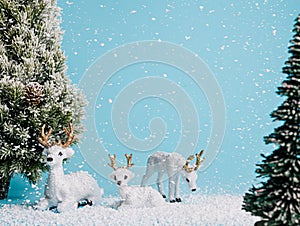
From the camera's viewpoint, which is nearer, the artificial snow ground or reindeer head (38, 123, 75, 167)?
the artificial snow ground

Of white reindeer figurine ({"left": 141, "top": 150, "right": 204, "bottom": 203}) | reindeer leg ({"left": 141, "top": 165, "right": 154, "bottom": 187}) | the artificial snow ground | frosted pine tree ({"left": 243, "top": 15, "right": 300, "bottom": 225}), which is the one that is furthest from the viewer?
reindeer leg ({"left": 141, "top": 165, "right": 154, "bottom": 187})

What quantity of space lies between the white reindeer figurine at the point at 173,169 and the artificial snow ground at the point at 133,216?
0.56 feet

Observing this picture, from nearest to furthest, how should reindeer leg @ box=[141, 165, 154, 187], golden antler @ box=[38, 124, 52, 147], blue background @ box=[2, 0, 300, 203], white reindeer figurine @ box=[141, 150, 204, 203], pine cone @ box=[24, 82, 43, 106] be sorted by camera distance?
golden antler @ box=[38, 124, 52, 147] < pine cone @ box=[24, 82, 43, 106] < white reindeer figurine @ box=[141, 150, 204, 203] < reindeer leg @ box=[141, 165, 154, 187] < blue background @ box=[2, 0, 300, 203]

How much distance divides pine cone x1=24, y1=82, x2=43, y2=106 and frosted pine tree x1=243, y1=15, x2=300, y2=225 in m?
1.52

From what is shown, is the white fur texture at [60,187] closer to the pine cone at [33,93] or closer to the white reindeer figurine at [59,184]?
the white reindeer figurine at [59,184]

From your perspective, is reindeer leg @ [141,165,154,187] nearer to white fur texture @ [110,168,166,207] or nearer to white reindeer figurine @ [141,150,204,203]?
white reindeer figurine @ [141,150,204,203]

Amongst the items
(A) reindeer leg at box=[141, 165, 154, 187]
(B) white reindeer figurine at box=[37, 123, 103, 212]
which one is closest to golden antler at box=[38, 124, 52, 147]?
(B) white reindeer figurine at box=[37, 123, 103, 212]

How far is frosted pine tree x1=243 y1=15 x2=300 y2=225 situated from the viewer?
200cm

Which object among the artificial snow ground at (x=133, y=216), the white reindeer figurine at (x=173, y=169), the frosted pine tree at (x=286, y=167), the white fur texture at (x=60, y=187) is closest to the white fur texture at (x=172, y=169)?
the white reindeer figurine at (x=173, y=169)

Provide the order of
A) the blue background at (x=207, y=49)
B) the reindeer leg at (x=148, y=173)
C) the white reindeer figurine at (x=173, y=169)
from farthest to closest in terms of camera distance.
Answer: the blue background at (x=207, y=49) → the reindeer leg at (x=148, y=173) → the white reindeer figurine at (x=173, y=169)

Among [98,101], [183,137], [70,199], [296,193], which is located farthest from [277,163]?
[98,101]

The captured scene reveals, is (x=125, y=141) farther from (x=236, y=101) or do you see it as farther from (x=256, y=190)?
(x=256, y=190)

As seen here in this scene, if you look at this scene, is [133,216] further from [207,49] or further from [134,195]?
[207,49]

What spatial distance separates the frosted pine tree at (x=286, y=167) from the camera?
2.00m
